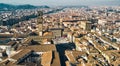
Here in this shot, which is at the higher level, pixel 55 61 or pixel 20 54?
pixel 20 54

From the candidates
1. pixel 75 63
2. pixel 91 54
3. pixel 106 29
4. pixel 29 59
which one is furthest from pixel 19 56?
pixel 106 29

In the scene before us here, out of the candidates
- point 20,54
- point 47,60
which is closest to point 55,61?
point 47,60

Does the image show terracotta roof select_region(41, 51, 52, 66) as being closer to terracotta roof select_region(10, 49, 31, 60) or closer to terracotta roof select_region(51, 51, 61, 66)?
terracotta roof select_region(51, 51, 61, 66)

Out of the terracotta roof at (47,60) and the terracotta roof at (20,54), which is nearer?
the terracotta roof at (47,60)

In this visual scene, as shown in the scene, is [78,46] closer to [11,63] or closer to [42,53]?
[42,53]

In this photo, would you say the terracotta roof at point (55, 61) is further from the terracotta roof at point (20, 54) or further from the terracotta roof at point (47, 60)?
the terracotta roof at point (20, 54)

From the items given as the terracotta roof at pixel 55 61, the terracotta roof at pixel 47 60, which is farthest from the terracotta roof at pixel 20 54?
the terracotta roof at pixel 55 61

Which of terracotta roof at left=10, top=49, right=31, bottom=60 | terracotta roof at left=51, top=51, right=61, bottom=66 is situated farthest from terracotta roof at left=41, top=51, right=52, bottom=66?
terracotta roof at left=10, top=49, right=31, bottom=60

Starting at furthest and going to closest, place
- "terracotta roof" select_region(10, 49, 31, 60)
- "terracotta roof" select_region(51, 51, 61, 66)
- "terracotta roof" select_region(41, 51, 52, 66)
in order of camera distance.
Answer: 1. "terracotta roof" select_region(10, 49, 31, 60)
2. "terracotta roof" select_region(41, 51, 52, 66)
3. "terracotta roof" select_region(51, 51, 61, 66)

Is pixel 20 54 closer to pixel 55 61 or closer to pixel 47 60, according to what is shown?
pixel 47 60

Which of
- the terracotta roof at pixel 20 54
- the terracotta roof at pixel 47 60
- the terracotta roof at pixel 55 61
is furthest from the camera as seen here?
the terracotta roof at pixel 20 54

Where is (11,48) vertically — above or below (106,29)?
above
